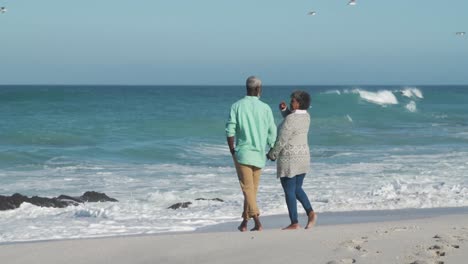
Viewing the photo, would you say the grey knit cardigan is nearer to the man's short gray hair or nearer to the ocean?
the man's short gray hair

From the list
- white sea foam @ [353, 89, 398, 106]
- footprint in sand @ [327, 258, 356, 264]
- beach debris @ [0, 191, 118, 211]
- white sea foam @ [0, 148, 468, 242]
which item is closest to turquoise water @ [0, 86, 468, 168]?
white sea foam @ [0, 148, 468, 242]

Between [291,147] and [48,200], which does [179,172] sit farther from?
[291,147]

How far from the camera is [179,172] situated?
17859 mm

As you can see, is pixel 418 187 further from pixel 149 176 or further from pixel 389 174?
pixel 149 176

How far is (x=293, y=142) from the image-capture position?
26.4 ft

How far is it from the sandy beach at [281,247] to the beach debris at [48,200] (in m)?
4.13

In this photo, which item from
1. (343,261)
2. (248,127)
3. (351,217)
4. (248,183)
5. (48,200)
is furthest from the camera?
(48,200)

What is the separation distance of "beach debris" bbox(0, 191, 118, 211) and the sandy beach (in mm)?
4130

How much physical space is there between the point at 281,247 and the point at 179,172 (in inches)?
434

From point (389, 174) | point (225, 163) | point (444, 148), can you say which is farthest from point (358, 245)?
point (444, 148)

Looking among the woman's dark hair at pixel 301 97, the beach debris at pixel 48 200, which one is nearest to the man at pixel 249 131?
the woman's dark hair at pixel 301 97

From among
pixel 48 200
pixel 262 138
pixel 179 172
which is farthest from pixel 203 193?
pixel 262 138

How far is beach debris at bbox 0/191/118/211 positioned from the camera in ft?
38.5

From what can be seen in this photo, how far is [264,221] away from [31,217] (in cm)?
297
